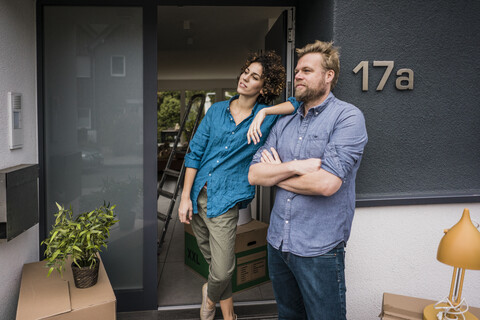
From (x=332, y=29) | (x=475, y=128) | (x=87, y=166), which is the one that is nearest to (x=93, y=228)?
(x=87, y=166)

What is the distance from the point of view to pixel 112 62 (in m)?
2.69

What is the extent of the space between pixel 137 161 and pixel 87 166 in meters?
0.33

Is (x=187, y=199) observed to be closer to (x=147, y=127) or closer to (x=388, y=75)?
(x=147, y=127)

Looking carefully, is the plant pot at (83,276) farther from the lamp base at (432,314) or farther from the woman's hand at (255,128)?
the lamp base at (432,314)

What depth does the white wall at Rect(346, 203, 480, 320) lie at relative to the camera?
2.41 m

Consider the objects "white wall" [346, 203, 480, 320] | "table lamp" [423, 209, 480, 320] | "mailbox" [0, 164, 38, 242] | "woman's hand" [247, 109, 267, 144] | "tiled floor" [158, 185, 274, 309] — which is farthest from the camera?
"tiled floor" [158, 185, 274, 309]

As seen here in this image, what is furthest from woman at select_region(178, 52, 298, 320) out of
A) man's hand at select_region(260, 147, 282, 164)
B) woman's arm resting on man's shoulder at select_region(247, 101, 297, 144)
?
man's hand at select_region(260, 147, 282, 164)

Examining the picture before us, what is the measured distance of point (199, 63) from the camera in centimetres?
915

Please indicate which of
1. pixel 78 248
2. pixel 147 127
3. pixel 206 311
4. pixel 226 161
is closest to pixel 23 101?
pixel 147 127

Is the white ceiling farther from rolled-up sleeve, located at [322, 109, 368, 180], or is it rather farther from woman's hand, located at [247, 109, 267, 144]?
rolled-up sleeve, located at [322, 109, 368, 180]

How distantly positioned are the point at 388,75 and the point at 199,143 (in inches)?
45.4

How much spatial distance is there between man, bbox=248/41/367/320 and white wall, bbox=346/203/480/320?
2.22 feet

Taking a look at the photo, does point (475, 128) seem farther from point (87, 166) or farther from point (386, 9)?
point (87, 166)

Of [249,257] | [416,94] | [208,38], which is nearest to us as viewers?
[416,94]
